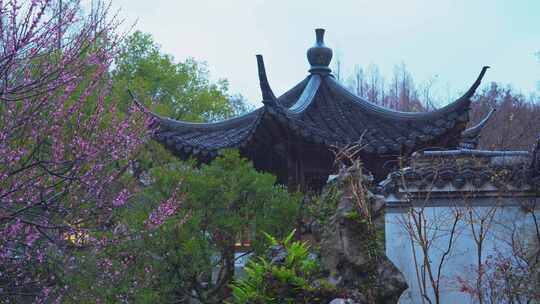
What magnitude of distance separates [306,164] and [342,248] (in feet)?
11.1

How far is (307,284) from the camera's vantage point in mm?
5051

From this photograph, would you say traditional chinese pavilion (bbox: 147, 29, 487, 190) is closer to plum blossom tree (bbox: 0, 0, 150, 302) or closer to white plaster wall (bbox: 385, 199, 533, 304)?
white plaster wall (bbox: 385, 199, 533, 304)

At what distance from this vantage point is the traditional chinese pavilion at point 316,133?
7.81m

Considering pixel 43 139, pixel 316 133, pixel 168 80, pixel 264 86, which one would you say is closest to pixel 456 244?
pixel 316 133

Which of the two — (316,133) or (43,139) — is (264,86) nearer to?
(316,133)

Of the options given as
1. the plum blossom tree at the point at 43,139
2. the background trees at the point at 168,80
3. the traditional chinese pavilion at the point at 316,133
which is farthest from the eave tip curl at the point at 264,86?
the background trees at the point at 168,80

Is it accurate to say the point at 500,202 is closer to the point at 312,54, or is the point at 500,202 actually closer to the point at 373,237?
the point at 373,237

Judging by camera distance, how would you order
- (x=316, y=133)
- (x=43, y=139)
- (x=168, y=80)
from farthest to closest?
(x=168, y=80) → (x=316, y=133) → (x=43, y=139)

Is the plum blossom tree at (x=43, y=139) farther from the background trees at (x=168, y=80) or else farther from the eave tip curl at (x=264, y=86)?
the background trees at (x=168, y=80)

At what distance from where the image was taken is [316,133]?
7.88 metres

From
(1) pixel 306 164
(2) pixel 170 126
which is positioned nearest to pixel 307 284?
(1) pixel 306 164

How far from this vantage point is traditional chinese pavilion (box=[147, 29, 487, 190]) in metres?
7.81

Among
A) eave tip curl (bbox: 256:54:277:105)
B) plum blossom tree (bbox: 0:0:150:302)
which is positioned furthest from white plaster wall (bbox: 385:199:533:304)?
plum blossom tree (bbox: 0:0:150:302)

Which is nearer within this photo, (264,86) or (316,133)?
(264,86)
